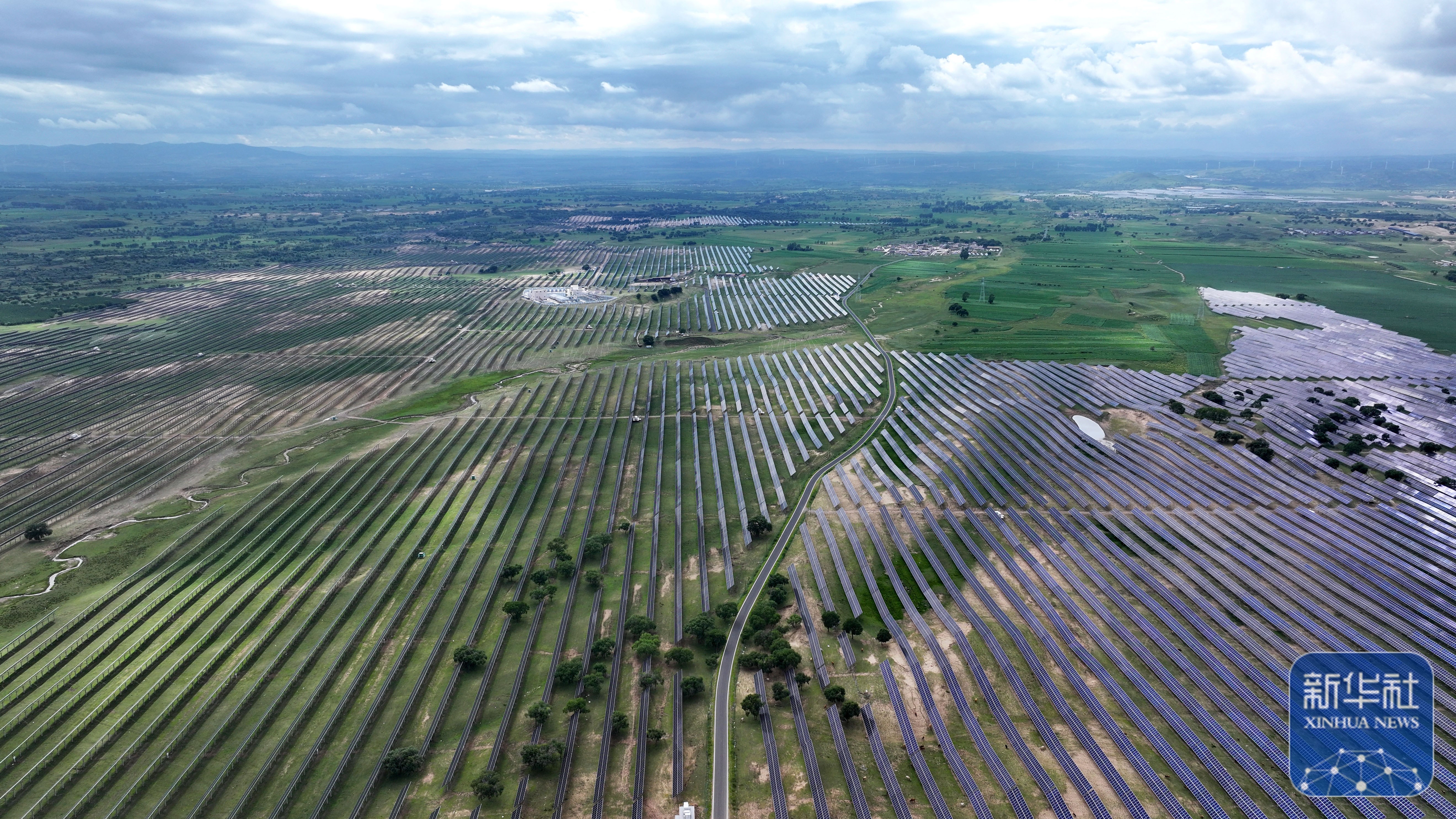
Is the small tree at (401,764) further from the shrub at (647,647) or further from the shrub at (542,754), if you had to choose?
the shrub at (647,647)

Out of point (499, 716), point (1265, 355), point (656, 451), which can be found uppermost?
point (1265, 355)

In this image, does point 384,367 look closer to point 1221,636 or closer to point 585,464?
point 585,464

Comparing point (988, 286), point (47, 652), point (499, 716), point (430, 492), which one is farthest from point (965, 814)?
point (988, 286)

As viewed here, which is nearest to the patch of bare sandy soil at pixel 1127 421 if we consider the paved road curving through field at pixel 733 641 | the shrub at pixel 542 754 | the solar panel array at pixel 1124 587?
the solar panel array at pixel 1124 587

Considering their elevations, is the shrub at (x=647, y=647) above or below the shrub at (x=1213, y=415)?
below

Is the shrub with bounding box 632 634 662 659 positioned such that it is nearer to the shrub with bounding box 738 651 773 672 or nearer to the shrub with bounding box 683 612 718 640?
the shrub with bounding box 683 612 718 640

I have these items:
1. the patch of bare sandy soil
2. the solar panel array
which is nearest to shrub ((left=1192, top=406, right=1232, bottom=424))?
the solar panel array

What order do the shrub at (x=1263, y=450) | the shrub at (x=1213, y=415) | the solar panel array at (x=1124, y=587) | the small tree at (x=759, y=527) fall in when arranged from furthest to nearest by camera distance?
1. the shrub at (x=1213, y=415)
2. the shrub at (x=1263, y=450)
3. the small tree at (x=759, y=527)
4. the solar panel array at (x=1124, y=587)
